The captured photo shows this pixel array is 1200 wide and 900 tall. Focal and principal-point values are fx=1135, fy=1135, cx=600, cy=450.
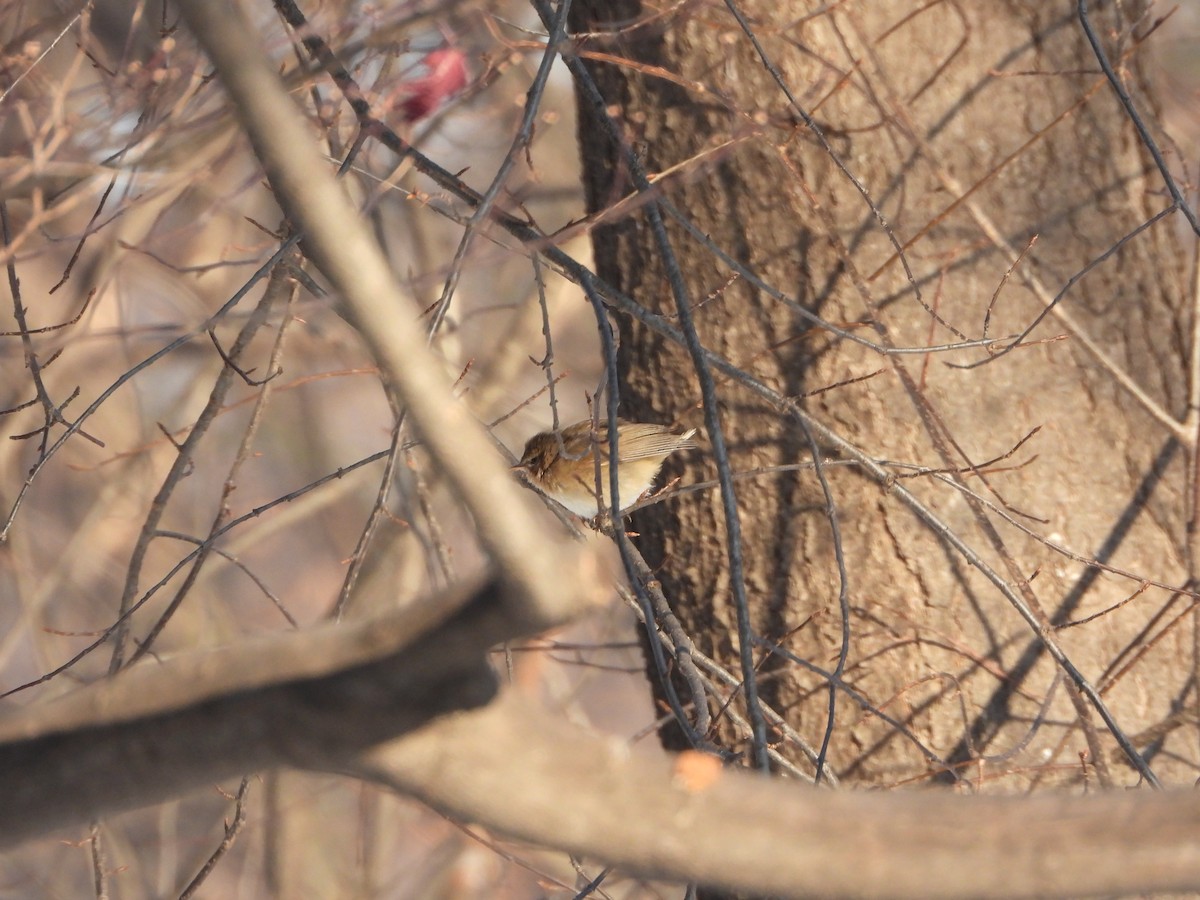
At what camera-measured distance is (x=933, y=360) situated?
103 inches

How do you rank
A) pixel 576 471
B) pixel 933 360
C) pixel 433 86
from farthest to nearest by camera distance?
pixel 576 471 → pixel 433 86 → pixel 933 360

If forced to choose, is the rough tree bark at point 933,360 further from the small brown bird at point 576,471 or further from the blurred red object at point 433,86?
the small brown bird at point 576,471

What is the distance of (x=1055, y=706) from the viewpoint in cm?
265

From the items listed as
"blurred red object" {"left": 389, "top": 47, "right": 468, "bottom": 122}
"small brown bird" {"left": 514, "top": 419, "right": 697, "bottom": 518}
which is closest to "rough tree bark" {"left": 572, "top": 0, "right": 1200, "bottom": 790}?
"blurred red object" {"left": 389, "top": 47, "right": 468, "bottom": 122}

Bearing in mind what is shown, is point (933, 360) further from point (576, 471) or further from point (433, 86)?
point (576, 471)

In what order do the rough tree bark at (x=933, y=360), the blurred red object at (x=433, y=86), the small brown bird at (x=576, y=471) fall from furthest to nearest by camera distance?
the small brown bird at (x=576, y=471)
the blurred red object at (x=433, y=86)
the rough tree bark at (x=933, y=360)

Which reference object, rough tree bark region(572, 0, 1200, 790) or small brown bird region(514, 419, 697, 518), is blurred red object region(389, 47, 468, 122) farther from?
small brown bird region(514, 419, 697, 518)

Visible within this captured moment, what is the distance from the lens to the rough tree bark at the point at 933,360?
257 cm

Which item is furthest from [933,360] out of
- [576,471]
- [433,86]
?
[576,471]

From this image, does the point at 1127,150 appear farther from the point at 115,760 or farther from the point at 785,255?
the point at 115,760

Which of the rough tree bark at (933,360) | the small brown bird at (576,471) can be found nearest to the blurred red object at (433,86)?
the rough tree bark at (933,360)

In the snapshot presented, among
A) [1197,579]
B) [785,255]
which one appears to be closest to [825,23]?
[785,255]

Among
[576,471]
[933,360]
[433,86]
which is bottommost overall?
[933,360]

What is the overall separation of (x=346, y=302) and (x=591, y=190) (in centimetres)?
190
